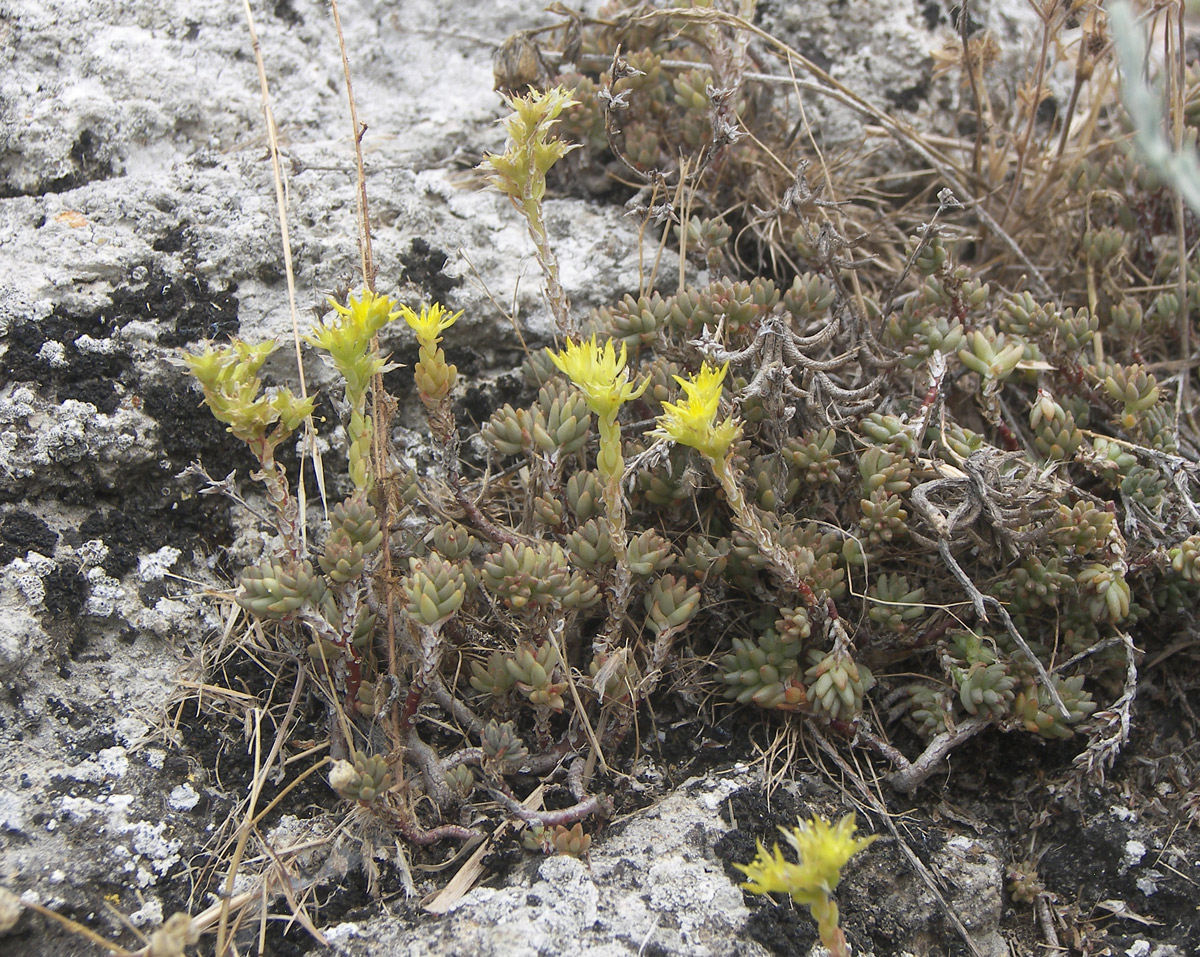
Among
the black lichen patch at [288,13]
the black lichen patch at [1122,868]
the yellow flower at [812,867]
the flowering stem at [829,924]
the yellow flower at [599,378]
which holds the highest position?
the black lichen patch at [288,13]

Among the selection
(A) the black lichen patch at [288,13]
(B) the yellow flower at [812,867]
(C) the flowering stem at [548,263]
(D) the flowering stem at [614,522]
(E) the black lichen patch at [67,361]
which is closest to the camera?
(B) the yellow flower at [812,867]

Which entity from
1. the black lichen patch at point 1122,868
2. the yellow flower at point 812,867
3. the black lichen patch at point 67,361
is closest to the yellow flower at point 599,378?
the yellow flower at point 812,867

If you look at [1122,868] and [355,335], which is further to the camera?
[1122,868]

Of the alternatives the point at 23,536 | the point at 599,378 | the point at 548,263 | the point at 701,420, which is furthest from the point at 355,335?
the point at 23,536

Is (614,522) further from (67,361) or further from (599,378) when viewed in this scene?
(67,361)

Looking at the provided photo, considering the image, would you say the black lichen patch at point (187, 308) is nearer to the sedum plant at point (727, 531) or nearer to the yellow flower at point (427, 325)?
the sedum plant at point (727, 531)

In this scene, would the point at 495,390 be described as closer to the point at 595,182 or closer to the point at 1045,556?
the point at 595,182

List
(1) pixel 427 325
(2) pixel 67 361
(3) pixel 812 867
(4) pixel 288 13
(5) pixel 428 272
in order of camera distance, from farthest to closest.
A: (4) pixel 288 13
(5) pixel 428 272
(2) pixel 67 361
(1) pixel 427 325
(3) pixel 812 867

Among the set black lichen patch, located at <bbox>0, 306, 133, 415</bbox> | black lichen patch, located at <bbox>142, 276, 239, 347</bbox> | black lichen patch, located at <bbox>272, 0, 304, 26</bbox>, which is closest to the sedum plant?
black lichen patch, located at <bbox>142, 276, 239, 347</bbox>
